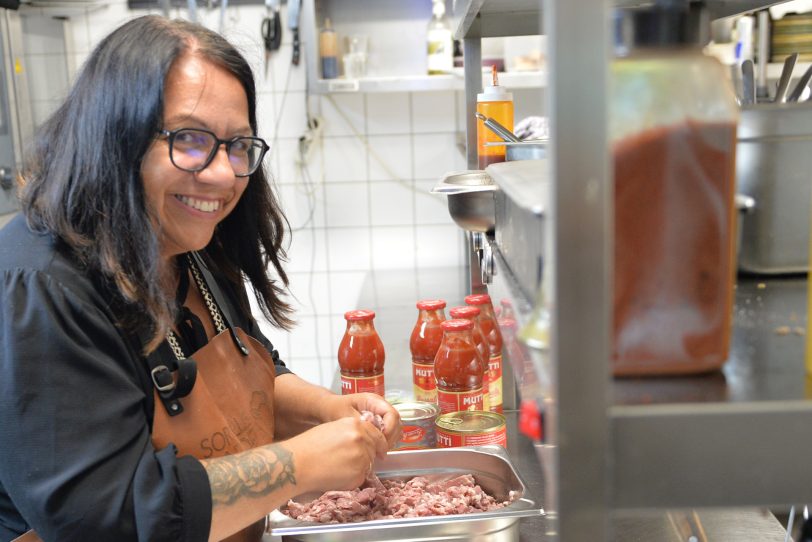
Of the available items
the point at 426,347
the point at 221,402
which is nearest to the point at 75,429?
the point at 221,402

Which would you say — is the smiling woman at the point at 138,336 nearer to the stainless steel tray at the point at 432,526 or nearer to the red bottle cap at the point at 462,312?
the stainless steel tray at the point at 432,526

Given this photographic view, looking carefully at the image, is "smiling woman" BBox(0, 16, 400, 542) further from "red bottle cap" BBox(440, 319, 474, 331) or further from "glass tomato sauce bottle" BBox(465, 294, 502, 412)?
"glass tomato sauce bottle" BBox(465, 294, 502, 412)

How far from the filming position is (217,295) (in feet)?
5.45

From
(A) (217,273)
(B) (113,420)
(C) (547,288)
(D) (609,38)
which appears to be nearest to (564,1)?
(D) (609,38)

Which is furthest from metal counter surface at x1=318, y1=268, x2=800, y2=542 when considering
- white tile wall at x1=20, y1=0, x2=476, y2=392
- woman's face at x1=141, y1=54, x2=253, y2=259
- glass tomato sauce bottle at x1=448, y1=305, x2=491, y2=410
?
white tile wall at x1=20, y1=0, x2=476, y2=392

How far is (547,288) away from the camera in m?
0.57

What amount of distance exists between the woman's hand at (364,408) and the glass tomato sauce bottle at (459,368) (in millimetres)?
116

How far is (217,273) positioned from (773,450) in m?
1.34

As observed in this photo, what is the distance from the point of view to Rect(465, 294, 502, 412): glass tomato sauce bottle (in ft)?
5.89

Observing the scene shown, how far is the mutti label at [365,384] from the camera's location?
1.76m

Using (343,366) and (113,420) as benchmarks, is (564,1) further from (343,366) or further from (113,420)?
(343,366)

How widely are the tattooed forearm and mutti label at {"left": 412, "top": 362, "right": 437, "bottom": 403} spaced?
0.55 metres

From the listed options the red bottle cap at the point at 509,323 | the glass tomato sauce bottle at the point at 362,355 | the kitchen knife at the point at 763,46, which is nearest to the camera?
the red bottle cap at the point at 509,323

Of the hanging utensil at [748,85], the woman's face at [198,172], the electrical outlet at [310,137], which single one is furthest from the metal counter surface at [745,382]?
the electrical outlet at [310,137]
